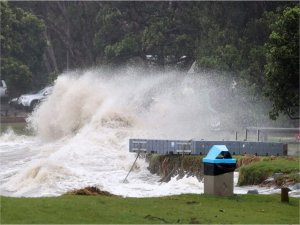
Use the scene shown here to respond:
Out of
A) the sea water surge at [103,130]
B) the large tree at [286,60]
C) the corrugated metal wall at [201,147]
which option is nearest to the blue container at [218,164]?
the sea water surge at [103,130]

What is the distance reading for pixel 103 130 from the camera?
139 ft

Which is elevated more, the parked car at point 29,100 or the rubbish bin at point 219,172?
the parked car at point 29,100

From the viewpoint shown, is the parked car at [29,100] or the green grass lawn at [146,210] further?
the parked car at [29,100]

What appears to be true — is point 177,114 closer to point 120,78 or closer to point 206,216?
point 120,78

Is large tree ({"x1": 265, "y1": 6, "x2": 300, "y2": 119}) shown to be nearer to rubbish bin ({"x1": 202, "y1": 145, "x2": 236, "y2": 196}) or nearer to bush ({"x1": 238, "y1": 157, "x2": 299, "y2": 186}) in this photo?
bush ({"x1": 238, "y1": 157, "x2": 299, "y2": 186})

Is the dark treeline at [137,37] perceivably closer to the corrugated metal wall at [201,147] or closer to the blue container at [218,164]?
the corrugated metal wall at [201,147]

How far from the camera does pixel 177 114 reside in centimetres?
4528

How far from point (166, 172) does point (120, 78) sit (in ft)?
80.6

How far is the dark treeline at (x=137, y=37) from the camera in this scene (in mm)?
49850

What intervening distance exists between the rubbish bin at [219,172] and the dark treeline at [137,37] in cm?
1307

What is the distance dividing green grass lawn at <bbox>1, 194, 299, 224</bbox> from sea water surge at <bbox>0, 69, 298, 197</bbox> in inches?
323

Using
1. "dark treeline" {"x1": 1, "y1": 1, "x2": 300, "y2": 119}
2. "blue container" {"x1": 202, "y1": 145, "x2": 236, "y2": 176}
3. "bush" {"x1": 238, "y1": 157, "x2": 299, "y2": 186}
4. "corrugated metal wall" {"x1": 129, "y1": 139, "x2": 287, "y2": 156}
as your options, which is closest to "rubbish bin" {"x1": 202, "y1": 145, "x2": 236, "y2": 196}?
"blue container" {"x1": 202, "y1": 145, "x2": 236, "y2": 176}

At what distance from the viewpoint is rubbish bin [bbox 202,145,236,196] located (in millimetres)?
17422

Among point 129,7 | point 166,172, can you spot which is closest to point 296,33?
point 166,172
